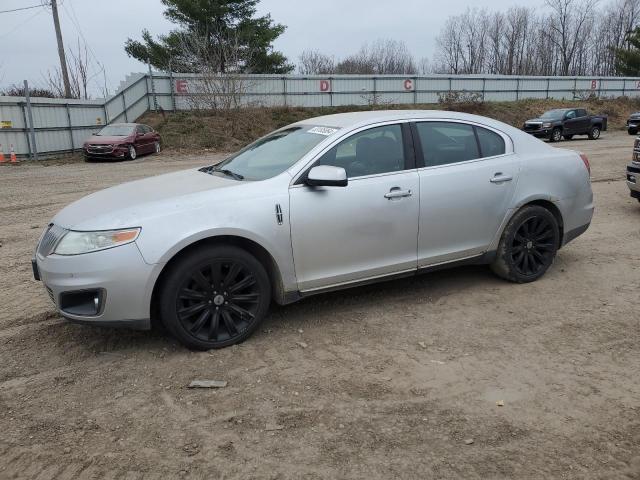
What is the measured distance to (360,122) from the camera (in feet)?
14.4

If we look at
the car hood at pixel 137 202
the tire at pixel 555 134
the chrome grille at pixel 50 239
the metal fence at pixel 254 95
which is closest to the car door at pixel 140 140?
the metal fence at pixel 254 95

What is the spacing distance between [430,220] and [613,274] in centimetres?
229

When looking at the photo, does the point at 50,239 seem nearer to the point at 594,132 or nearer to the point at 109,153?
the point at 109,153

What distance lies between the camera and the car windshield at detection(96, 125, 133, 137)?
69.8 ft

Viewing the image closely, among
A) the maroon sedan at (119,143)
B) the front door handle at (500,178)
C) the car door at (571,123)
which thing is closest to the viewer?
the front door handle at (500,178)

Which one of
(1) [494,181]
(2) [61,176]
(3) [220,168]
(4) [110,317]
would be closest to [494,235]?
(1) [494,181]

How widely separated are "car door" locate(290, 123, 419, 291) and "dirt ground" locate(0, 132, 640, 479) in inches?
18.7

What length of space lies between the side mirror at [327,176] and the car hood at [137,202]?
51 cm

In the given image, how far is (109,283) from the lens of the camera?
3.43 m

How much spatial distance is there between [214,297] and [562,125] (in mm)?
26432

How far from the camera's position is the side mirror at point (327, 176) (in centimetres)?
385

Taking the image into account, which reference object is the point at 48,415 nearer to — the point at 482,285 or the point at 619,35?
the point at 482,285

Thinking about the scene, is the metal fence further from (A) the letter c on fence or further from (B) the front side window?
(B) the front side window

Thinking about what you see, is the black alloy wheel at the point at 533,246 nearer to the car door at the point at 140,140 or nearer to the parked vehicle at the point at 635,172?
the parked vehicle at the point at 635,172
